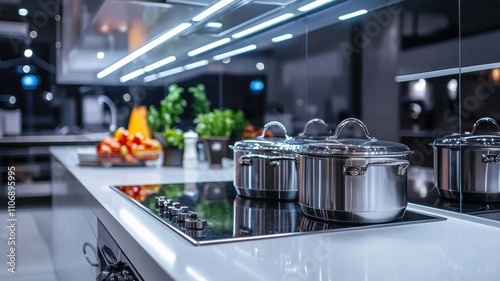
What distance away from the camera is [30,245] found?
3.94 meters

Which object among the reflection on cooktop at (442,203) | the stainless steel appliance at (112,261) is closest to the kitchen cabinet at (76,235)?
the stainless steel appliance at (112,261)

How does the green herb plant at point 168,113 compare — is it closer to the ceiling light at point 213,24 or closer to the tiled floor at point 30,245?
the ceiling light at point 213,24

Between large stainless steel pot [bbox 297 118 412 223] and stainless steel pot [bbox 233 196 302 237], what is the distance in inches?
3.5

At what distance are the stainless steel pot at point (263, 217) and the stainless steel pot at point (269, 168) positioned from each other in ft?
0.10

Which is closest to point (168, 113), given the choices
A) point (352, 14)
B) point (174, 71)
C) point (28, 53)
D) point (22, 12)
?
point (174, 71)

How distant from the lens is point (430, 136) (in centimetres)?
128

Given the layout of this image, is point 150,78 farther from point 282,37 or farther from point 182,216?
point 182,216

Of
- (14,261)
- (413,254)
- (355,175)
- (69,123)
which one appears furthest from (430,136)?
(69,123)

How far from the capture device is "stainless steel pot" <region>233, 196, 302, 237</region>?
96 cm

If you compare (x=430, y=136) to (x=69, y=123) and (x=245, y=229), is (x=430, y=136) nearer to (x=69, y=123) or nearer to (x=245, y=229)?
(x=245, y=229)

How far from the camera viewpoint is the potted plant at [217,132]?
2.39 metres

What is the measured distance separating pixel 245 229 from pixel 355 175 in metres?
0.24

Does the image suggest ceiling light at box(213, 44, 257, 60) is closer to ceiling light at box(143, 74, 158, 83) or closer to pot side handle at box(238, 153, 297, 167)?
pot side handle at box(238, 153, 297, 167)

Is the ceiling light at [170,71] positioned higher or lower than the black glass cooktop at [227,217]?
higher
